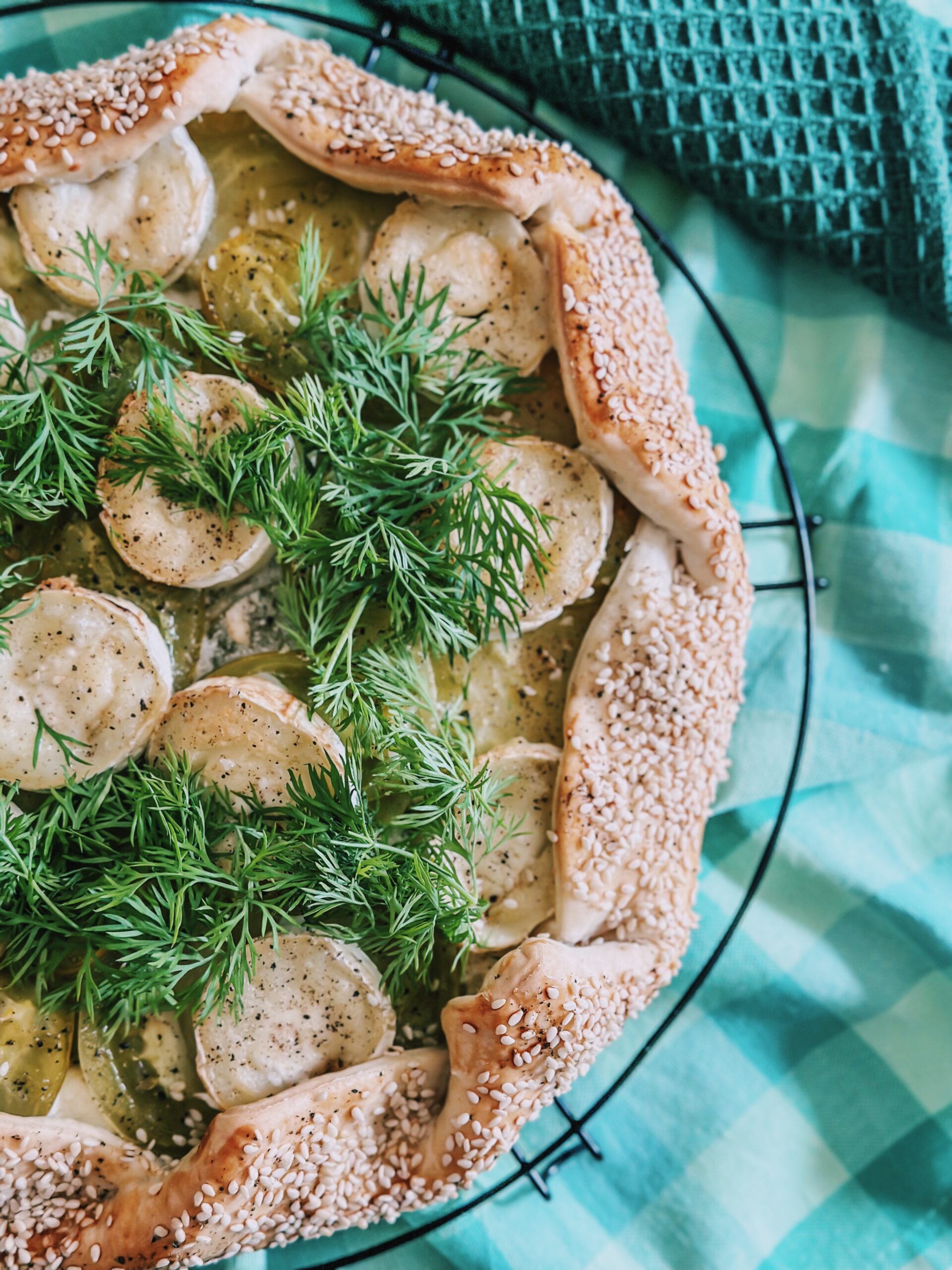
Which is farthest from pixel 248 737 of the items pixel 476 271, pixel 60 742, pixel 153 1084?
pixel 476 271

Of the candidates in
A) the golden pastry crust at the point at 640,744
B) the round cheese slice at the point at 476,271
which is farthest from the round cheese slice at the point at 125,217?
the golden pastry crust at the point at 640,744

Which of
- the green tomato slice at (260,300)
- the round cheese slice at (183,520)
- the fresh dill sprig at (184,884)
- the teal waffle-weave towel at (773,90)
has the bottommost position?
the fresh dill sprig at (184,884)

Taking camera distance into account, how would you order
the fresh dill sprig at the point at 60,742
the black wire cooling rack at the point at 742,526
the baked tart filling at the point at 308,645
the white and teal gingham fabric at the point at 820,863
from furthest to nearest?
1. the white and teal gingham fabric at the point at 820,863
2. the black wire cooling rack at the point at 742,526
3. the baked tart filling at the point at 308,645
4. the fresh dill sprig at the point at 60,742

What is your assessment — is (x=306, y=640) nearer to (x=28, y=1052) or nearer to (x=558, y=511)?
(x=558, y=511)

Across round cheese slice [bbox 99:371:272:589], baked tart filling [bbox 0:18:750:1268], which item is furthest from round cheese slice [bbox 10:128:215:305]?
round cheese slice [bbox 99:371:272:589]

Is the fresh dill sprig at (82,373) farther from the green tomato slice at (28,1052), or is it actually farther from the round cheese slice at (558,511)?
the green tomato slice at (28,1052)

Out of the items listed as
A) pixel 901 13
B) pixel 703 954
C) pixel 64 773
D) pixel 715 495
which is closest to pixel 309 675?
pixel 64 773

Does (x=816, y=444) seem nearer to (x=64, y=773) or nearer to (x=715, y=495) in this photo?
(x=715, y=495)
